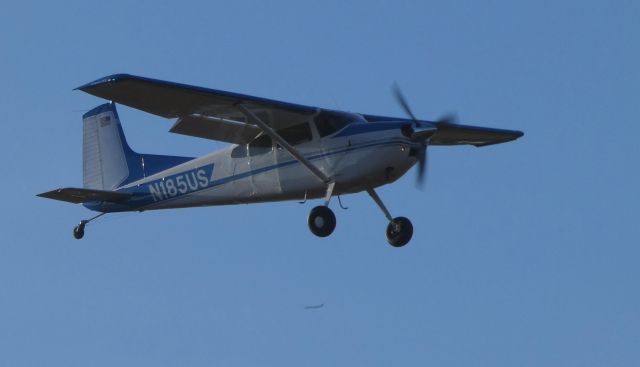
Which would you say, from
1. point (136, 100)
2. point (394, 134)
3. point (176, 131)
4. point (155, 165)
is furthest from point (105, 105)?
point (394, 134)

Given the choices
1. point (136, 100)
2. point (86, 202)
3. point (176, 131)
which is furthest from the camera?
point (86, 202)

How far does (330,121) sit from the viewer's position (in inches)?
826

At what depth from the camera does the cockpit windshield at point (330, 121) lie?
68.7 feet

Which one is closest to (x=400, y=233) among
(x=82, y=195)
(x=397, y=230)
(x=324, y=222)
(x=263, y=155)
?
(x=397, y=230)

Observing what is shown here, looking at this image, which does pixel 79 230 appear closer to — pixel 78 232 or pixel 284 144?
pixel 78 232

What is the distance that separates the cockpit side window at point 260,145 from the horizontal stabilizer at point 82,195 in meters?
2.91

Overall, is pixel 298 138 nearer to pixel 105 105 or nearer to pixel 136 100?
pixel 136 100

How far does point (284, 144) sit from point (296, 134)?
315 millimetres

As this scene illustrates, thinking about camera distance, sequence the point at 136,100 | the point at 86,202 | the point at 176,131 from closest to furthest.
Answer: the point at 136,100 → the point at 176,131 → the point at 86,202

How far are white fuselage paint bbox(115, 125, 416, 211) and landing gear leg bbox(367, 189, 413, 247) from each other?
0.71m

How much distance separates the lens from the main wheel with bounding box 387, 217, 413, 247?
69.7 ft

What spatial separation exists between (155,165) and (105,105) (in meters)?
2.16

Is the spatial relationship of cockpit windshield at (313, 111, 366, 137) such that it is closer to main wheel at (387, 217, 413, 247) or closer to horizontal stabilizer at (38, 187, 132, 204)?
main wheel at (387, 217, 413, 247)

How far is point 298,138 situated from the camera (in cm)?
2120
